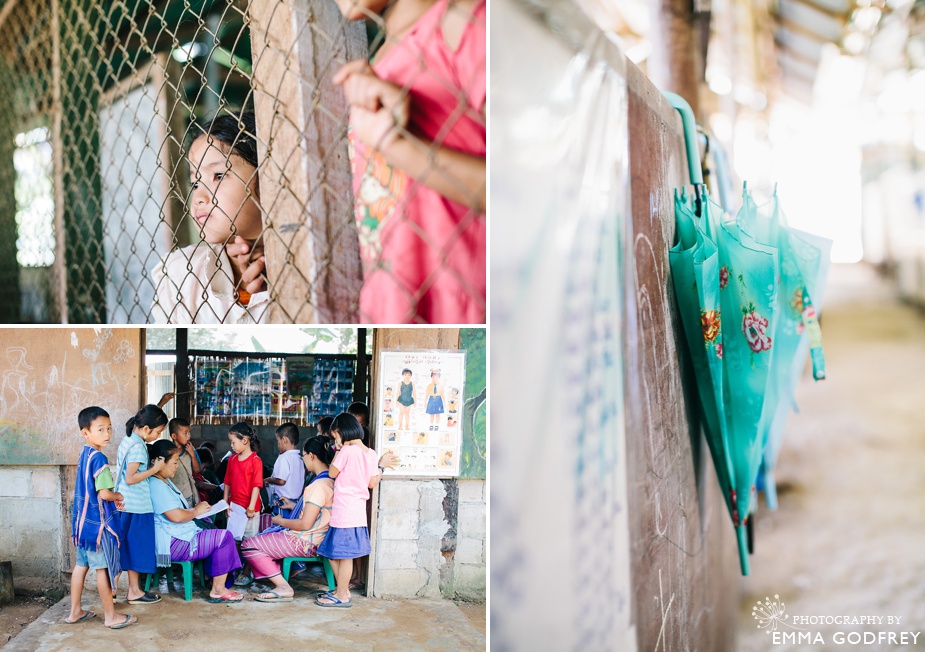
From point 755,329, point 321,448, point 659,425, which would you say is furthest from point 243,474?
point 755,329

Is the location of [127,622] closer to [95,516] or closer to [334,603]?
[95,516]

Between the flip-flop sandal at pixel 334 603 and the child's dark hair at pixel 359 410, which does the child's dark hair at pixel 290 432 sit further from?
the flip-flop sandal at pixel 334 603

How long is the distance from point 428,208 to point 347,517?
60 centimetres

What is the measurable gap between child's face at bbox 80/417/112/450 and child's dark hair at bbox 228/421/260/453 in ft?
0.80

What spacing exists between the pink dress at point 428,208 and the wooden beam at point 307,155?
2.0 inches

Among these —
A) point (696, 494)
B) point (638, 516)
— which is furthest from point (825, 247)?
point (638, 516)

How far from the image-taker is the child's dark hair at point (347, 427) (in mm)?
1130

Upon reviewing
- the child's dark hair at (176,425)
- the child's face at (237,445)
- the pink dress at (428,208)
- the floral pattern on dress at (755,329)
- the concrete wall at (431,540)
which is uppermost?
the pink dress at (428,208)

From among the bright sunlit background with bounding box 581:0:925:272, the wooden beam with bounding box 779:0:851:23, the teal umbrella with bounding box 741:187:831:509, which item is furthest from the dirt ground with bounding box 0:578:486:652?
the wooden beam with bounding box 779:0:851:23

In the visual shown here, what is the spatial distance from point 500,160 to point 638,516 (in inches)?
24.4

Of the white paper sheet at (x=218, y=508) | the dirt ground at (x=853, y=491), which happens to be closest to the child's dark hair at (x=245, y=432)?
the white paper sheet at (x=218, y=508)

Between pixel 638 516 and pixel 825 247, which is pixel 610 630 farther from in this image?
pixel 825 247

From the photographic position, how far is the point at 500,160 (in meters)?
0.81

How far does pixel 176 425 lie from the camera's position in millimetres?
1180
